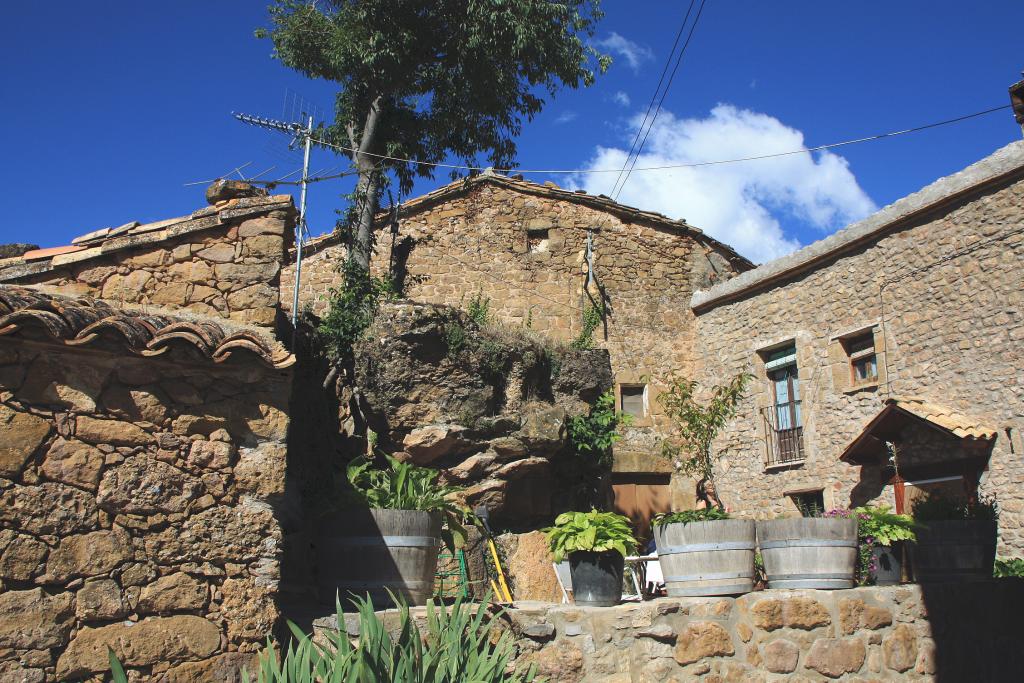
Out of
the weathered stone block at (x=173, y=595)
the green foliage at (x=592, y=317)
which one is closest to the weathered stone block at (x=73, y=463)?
the weathered stone block at (x=173, y=595)

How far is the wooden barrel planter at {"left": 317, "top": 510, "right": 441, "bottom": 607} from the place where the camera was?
4766 mm

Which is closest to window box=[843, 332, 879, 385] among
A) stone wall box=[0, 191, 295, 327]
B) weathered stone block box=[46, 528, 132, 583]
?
stone wall box=[0, 191, 295, 327]

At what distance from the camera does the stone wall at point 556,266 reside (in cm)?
1315

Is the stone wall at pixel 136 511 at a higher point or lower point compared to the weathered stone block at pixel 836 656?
higher

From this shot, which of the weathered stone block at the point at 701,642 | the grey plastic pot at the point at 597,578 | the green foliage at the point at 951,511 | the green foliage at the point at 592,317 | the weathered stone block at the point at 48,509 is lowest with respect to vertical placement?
the weathered stone block at the point at 701,642

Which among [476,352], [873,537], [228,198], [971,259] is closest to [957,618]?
[873,537]

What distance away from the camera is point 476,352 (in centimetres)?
805

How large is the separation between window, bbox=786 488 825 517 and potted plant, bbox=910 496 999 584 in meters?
5.28

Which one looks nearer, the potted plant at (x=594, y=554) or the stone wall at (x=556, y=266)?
the potted plant at (x=594, y=554)

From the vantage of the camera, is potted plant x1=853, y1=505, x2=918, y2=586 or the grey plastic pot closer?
the grey plastic pot

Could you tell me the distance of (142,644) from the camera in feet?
12.6

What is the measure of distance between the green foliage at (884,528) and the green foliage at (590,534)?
2.15 metres

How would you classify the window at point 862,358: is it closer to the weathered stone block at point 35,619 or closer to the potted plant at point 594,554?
the potted plant at point 594,554

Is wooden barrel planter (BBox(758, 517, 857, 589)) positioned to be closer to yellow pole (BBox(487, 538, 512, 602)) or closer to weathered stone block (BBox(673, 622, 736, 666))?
weathered stone block (BBox(673, 622, 736, 666))
